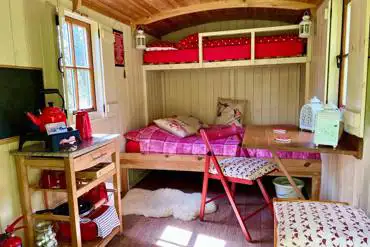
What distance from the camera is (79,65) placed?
8.49 feet

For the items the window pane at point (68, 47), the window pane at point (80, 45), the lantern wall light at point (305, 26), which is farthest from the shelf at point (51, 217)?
the lantern wall light at point (305, 26)

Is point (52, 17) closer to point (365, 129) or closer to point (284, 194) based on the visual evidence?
point (365, 129)

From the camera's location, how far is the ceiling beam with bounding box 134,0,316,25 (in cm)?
309

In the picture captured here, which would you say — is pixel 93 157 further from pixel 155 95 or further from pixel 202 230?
pixel 155 95

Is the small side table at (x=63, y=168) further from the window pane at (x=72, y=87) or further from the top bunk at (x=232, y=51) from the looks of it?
the top bunk at (x=232, y=51)

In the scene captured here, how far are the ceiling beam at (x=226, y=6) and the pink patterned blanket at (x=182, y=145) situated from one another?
1.42 metres

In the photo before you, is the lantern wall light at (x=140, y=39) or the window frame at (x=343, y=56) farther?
the lantern wall light at (x=140, y=39)

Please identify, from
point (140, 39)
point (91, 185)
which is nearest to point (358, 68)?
point (91, 185)

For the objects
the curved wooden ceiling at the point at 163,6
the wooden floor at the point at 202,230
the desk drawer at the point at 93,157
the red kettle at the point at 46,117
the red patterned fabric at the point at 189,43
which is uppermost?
the curved wooden ceiling at the point at 163,6

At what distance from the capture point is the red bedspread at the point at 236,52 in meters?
3.18

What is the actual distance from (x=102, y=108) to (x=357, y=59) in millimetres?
2230

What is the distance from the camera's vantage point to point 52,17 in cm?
212

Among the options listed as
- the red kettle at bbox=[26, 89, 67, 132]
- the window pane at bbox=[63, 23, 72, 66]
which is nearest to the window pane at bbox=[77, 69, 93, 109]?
the window pane at bbox=[63, 23, 72, 66]

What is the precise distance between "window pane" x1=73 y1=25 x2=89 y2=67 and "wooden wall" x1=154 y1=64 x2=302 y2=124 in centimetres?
139
